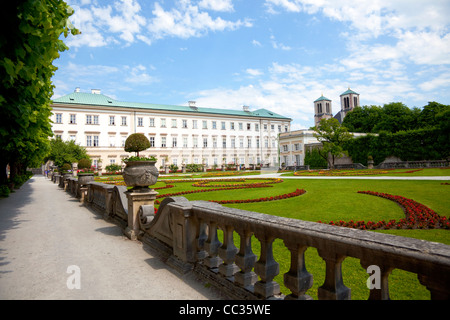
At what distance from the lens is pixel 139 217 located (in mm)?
5527

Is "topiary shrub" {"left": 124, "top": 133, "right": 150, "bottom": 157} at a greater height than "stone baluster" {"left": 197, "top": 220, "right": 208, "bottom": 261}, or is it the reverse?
"topiary shrub" {"left": 124, "top": 133, "right": 150, "bottom": 157}

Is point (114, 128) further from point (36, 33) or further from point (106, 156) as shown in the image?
point (36, 33)

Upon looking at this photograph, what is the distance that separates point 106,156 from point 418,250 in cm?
5242

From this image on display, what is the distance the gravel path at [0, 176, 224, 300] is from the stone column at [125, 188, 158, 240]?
0.85 ft

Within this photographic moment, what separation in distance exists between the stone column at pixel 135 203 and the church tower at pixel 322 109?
304 feet

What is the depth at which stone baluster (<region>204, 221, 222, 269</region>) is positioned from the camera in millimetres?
3299

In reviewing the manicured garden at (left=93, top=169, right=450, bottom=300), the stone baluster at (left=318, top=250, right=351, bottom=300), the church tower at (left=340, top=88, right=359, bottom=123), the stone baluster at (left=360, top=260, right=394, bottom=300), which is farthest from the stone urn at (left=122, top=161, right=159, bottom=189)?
the church tower at (left=340, top=88, right=359, bottom=123)

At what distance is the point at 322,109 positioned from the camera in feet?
299

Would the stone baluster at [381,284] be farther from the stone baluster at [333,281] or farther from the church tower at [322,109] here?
the church tower at [322,109]

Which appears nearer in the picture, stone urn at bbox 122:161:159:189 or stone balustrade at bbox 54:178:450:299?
stone balustrade at bbox 54:178:450:299

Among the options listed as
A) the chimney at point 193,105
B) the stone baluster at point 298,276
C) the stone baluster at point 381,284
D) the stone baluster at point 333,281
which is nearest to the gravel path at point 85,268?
the stone baluster at point 298,276

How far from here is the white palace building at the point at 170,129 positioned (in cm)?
4712

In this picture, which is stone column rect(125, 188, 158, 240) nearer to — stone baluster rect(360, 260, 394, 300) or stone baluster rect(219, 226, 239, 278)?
stone baluster rect(219, 226, 239, 278)
